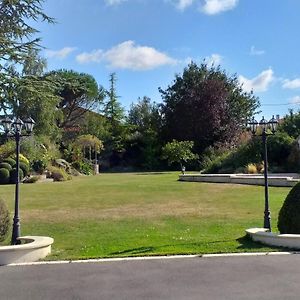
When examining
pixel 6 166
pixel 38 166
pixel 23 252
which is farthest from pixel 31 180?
pixel 23 252

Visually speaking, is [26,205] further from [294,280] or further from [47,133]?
[47,133]

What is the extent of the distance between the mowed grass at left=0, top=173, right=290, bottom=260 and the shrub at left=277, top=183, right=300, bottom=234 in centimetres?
72

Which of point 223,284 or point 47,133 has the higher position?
point 47,133

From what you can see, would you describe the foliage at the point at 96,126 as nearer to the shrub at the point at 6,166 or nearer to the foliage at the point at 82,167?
the foliage at the point at 82,167

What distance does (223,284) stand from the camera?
5.61 meters

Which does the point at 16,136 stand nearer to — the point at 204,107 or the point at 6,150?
the point at 6,150

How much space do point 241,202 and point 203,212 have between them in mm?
2705

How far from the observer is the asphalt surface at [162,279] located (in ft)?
17.2

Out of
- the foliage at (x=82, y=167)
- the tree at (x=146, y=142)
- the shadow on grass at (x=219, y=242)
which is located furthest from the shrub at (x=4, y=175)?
the tree at (x=146, y=142)

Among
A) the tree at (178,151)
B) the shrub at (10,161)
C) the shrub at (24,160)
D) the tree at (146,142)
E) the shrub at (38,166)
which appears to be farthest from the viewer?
the tree at (146,142)

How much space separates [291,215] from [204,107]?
1449 inches

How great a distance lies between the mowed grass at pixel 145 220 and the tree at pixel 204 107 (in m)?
25.5

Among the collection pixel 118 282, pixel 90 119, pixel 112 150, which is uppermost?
pixel 90 119

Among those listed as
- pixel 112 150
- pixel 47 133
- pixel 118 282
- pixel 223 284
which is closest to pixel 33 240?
pixel 118 282
